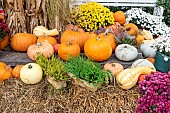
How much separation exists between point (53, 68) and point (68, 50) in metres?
0.46

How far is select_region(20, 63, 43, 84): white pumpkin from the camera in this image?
310 cm

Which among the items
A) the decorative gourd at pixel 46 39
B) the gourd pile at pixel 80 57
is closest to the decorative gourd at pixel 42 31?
the gourd pile at pixel 80 57

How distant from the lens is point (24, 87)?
3170 millimetres

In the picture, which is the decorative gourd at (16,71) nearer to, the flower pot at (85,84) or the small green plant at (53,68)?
the small green plant at (53,68)

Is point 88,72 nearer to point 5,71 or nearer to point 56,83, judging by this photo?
point 56,83

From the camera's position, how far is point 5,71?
3.28 meters

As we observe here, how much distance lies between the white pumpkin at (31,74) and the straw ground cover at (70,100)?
3.7 inches

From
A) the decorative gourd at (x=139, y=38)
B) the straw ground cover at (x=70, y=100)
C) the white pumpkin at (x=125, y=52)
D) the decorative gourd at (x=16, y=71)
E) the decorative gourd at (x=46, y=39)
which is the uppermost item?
the decorative gourd at (x=46, y=39)

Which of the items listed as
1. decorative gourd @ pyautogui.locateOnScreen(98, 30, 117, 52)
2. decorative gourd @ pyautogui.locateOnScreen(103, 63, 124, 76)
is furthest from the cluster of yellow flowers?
decorative gourd @ pyautogui.locateOnScreen(103, 63, 124, 76)

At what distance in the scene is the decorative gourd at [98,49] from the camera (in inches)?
Result: 134

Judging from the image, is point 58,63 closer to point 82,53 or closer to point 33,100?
point 33,100

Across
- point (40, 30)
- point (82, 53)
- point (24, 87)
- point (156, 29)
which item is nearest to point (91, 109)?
point (24, 87)

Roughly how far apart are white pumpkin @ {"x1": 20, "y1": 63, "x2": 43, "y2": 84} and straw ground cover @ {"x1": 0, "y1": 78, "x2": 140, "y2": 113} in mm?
94

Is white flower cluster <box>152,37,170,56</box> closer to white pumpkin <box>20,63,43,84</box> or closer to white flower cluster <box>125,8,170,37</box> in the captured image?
white pumpkin <box>20,63,43,84</box>
